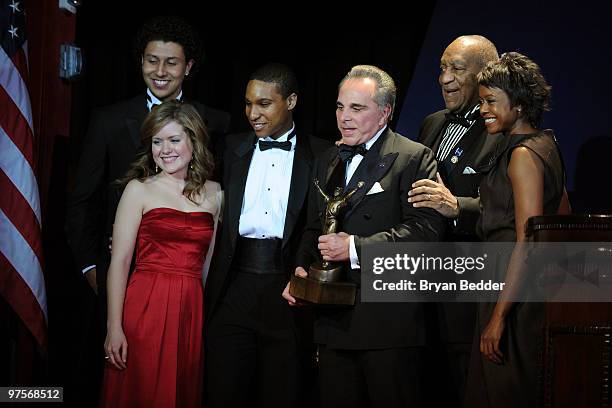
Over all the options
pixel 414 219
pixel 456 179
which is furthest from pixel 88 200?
pixel 456 179

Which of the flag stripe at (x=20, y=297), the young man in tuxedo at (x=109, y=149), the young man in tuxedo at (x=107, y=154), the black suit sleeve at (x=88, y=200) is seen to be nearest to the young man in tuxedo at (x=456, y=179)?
the young man in tuxedo at (x=107, y=154)

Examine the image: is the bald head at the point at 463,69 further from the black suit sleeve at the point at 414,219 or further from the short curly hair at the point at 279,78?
the short curly hair at the point at 279,78

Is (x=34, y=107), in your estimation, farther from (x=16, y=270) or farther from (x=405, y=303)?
(x=405, y=303)

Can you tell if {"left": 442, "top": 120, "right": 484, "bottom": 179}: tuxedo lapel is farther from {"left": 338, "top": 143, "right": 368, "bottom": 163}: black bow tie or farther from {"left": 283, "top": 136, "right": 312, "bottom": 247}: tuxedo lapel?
{"left": 283, "top": 136, "right": 312, "bottom": 247}: tuxedo lapel

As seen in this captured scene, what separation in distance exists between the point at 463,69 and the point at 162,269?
1690 millimetres

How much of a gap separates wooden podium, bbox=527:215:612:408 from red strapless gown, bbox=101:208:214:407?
1.76m

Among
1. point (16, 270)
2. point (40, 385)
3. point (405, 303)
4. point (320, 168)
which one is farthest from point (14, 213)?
point (405, 303)

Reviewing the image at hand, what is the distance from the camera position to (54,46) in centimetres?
474

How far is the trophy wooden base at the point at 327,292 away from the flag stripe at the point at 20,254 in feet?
4.93

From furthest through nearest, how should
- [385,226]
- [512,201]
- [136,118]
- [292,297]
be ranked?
[136,118], [292,297], [385,226], [512,201]

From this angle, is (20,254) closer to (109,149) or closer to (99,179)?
(99,179)

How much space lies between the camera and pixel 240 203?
160 inches

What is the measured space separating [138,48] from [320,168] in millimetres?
1293

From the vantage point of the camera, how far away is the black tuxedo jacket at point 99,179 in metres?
4.23
